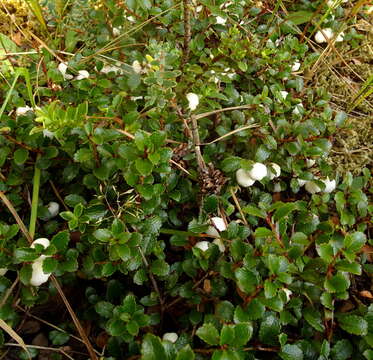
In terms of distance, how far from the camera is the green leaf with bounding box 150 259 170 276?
1382mm

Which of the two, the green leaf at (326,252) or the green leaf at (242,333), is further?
the green leaf at (326,252)

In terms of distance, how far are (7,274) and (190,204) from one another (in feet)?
2.36

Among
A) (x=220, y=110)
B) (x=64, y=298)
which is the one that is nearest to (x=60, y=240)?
(x=64, y=298)

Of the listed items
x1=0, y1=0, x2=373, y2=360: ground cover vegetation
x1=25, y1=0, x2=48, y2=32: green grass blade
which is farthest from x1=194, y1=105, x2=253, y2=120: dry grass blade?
x1=25, y1=0, x2=48, y2=32: green grass blade

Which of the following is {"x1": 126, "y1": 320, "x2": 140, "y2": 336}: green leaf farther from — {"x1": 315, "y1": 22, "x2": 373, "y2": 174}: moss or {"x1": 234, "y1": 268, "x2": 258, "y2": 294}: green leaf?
{"x1": 315, "y1": 22, "x2": 373, "y2": 174}: moss

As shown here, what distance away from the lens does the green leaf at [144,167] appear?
4.25ft

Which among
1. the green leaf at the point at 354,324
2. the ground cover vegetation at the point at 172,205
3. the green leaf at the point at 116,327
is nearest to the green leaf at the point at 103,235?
the ground cover vegetation at the point at 172,205

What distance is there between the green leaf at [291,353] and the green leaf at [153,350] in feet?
1.25

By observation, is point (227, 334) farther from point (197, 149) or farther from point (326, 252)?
point (197, 149)

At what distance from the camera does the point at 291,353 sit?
4.05 feet

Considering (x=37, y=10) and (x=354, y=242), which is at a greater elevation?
(x=354, y=242)

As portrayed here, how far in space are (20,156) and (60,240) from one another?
0.38 metres

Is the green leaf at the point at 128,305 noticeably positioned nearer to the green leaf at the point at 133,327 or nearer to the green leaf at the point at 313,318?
the green leaf at the point at 133,327

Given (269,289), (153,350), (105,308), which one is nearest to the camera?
(153,350)
